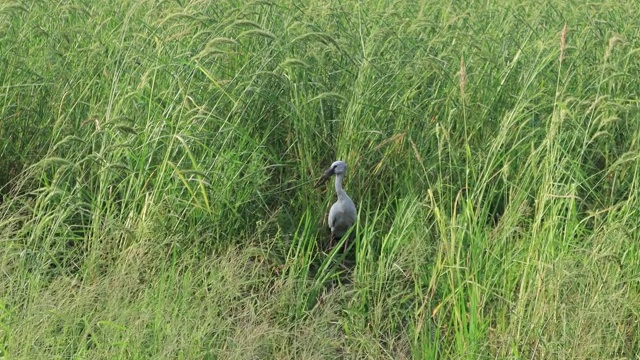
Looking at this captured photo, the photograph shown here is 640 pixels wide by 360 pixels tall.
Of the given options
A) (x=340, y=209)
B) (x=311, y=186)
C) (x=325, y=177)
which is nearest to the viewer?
(x=340, y=209)

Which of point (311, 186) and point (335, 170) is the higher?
point (335, 170)

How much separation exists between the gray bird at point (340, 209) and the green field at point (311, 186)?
0.11m

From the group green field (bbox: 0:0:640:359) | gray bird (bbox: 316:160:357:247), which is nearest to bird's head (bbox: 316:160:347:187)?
gray bird (bbox: 316:160:357:247)

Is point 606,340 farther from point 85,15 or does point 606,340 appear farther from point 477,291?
point 85,15

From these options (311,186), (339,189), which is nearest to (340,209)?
(339,189)

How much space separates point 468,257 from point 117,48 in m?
2.02

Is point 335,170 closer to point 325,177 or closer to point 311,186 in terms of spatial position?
point 325,177

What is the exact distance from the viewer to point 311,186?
183 inches

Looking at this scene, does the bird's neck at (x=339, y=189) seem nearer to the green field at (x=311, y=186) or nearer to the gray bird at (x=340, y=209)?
the gray bird at (x=340, y=209)

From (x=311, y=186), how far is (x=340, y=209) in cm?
37

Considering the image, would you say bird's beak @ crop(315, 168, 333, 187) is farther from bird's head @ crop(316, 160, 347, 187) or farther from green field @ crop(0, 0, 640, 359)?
green field @ crop(0, 0, 640, 359)

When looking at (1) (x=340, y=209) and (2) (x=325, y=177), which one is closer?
(1) (x=340, y=209)

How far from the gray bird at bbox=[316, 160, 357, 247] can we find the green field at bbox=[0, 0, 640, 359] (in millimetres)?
110

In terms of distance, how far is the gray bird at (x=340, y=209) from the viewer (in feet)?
14.2
